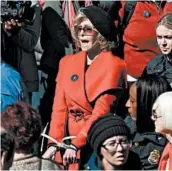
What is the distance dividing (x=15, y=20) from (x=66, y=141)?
3.57ft

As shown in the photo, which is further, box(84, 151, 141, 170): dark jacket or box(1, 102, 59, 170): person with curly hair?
box(84, 151, 141, 170): dark jacket

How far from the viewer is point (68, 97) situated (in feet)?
21.6

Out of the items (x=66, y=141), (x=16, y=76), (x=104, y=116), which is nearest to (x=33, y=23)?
(x=16, y=76)

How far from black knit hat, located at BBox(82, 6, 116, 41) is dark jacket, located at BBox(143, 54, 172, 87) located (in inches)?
12.9

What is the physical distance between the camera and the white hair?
561 centimetres

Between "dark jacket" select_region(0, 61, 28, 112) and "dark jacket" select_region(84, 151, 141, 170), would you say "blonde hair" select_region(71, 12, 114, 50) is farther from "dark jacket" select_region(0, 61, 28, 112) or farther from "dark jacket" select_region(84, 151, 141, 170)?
"dark jacket" select_region(84, 151, 141, 170)

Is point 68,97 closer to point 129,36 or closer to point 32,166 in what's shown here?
point 129,36

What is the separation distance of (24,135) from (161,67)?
1.71 m

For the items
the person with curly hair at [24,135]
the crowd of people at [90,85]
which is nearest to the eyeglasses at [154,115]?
the crowd of people at [90,85]

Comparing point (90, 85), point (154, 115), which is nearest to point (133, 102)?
point (90, 85)

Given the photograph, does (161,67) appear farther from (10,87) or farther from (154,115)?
(10,87)

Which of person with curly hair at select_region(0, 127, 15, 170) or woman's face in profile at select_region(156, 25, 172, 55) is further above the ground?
woman's face in profile at select_region(156, 25, 172, 55)

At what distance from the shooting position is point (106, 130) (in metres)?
5.70

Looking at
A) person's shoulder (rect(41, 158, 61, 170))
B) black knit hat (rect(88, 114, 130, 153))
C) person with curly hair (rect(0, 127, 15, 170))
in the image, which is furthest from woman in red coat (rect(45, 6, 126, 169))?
person with curly hair (rect(0, 127, 15, 170))
